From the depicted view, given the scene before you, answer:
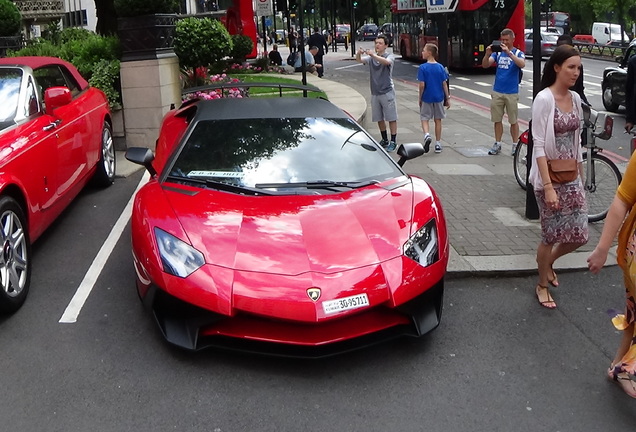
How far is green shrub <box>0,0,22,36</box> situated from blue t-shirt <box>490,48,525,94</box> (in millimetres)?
11442

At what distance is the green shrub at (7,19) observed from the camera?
1648 cm

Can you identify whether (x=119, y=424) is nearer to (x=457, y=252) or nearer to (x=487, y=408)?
(x=487, y=408)

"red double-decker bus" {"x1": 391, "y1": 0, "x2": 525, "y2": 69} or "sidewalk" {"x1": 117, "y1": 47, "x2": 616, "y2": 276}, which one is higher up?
"red double-decker bus" {"x1": 391, "y1": 0, "x2": 525, "y2": 69}

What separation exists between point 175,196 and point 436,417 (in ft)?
7.47

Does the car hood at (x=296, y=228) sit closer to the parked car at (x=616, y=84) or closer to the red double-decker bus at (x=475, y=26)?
the parked car at (x=616, y=84)

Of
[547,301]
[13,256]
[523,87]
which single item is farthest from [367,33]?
[13,256]

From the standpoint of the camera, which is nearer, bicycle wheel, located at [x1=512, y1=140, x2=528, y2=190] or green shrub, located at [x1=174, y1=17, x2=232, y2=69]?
bicycle wheel, located at [x1=512, y1=140, x2=528, y2=190]

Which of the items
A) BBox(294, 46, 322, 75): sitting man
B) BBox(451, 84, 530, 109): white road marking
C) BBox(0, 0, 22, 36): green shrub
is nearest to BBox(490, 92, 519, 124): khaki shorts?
BBox(451, 84, 530, 109): white road marking

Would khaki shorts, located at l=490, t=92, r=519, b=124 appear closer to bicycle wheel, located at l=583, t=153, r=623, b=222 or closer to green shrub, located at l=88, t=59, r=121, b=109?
bicycle wheel, located at l=583, t=153, r=623, b=222

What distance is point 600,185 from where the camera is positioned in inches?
290

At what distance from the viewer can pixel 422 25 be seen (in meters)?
32.9

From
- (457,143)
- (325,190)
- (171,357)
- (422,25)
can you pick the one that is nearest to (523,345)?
(325,190)

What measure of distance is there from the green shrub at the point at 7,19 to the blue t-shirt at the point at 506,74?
37.5 feet

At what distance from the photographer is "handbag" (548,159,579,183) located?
5031mm
